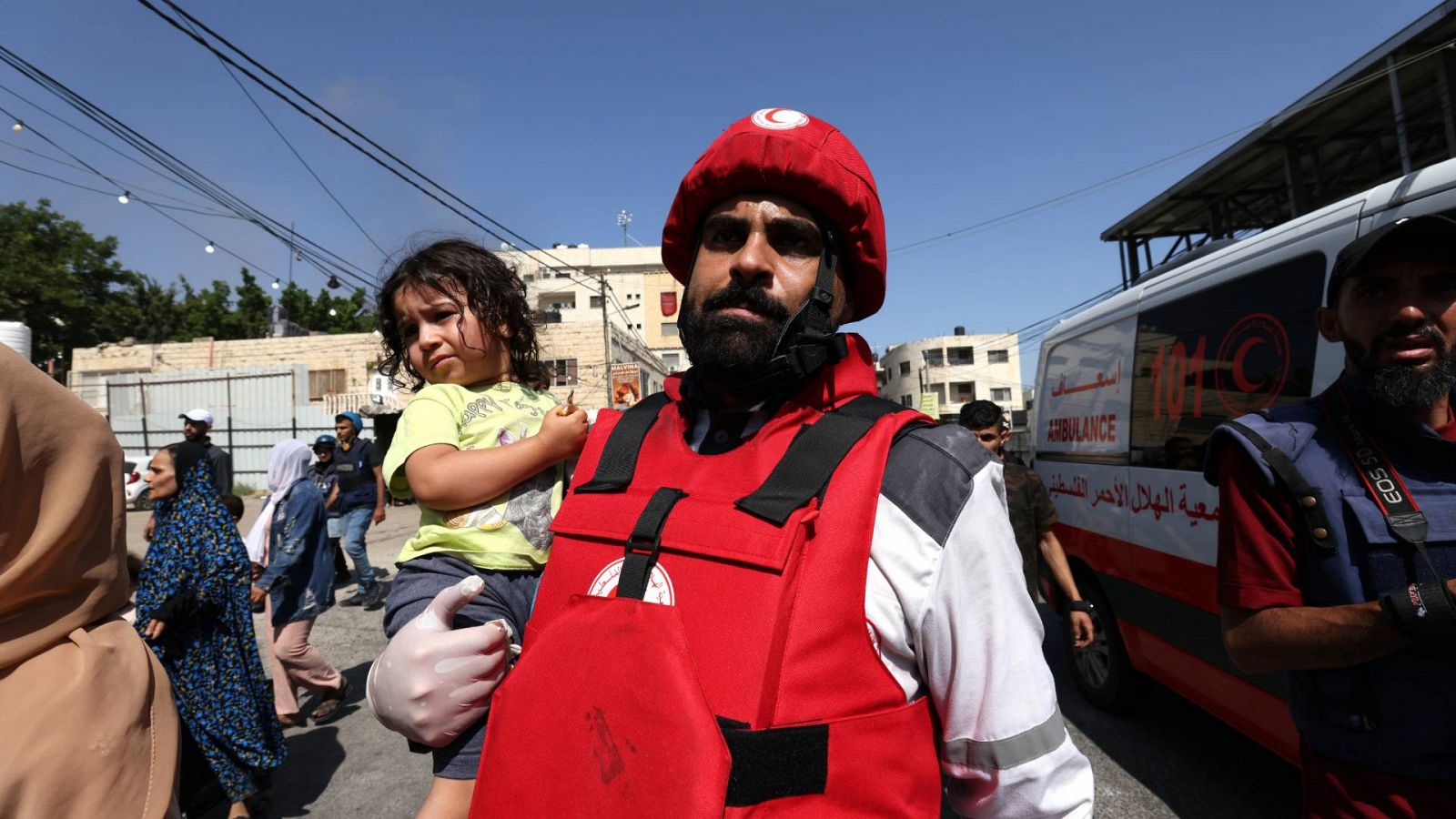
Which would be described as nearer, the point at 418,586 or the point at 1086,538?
the point at 418,586

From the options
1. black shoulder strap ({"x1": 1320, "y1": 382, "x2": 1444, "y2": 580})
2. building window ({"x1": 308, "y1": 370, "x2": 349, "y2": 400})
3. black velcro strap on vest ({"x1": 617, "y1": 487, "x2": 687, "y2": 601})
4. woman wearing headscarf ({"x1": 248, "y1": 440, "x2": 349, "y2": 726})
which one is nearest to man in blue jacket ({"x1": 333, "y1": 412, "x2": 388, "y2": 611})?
woman wearing headscarf ({"x1": 248, "y1": 440, "x2": 349, "y2": 726})

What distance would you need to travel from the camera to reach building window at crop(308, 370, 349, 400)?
25344mm

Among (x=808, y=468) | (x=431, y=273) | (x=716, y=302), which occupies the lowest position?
(x=808, y=468)

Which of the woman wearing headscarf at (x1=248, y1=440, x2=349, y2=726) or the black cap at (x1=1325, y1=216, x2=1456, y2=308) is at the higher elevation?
the black cap at (x1=1325, y1=216, x2=1456, y2=308)

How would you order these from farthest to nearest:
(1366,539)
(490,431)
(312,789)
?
(312,789) → (490,431) → (1366,539)

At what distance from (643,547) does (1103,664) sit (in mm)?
4165

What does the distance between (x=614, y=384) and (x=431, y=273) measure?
25320 millimetres

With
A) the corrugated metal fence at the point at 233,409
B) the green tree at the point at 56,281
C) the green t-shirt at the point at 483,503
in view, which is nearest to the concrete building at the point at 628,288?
the green tree at the point at 56,281

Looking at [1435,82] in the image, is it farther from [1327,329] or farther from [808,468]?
[808,468]

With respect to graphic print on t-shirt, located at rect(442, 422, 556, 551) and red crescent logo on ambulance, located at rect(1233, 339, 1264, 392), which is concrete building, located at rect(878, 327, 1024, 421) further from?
graphic print on t-shirt, located at rect(442, 422, 556, 551)

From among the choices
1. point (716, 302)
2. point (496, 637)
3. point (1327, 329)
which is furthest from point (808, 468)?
point (1327, 329)

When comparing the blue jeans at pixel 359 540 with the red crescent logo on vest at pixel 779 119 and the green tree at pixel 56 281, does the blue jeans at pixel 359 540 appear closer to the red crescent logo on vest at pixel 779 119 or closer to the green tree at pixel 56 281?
the red crescent logo on vest at pixel 779 119

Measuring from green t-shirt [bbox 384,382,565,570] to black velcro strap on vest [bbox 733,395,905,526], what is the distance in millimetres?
731

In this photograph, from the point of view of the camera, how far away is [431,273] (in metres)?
1.80
